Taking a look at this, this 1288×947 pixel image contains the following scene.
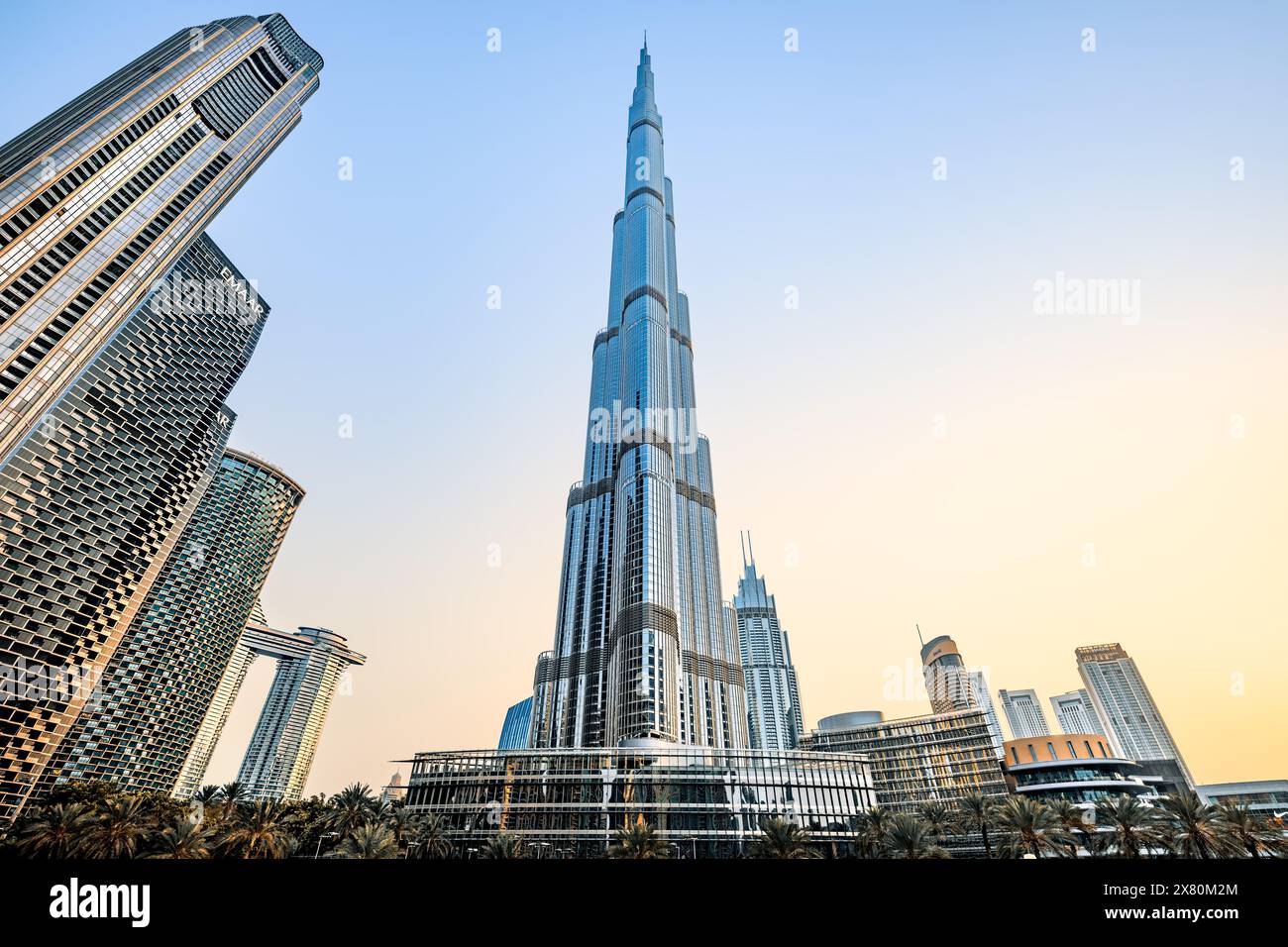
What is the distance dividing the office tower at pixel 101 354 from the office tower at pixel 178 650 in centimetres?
4427

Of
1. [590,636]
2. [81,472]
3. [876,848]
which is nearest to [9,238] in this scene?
[81,472]

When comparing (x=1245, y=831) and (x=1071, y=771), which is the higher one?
(x=1071, y=771)

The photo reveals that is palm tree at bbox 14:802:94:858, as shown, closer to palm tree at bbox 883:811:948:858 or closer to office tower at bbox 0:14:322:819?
office tower at bbox 0:14:322:819

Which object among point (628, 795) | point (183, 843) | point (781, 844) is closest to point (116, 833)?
point (183, 843)

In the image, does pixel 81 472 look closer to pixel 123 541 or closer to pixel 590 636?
pixel 123 541

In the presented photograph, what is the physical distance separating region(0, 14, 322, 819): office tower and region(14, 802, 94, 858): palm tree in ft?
163

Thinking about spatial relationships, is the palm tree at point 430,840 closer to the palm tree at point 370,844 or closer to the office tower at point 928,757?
the palm tree at point 370,844

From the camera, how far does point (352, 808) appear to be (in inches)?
2416

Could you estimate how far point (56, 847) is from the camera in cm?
5469

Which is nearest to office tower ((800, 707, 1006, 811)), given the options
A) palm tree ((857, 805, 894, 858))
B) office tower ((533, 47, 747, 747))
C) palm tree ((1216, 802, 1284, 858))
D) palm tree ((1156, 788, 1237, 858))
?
office tower ((533, 47, 747, 747))

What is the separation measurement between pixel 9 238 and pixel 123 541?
60.6 m

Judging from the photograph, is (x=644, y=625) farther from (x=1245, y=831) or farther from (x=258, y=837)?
(x=1245, y=831)

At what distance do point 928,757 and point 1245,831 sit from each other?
10188 cm

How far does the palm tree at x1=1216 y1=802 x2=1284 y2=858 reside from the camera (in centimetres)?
4447
